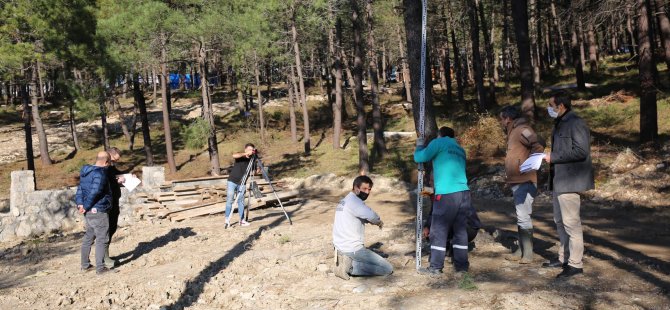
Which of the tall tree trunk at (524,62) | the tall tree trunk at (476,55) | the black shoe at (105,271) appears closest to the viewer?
the black shoe at (105,271)

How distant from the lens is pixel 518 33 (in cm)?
1816

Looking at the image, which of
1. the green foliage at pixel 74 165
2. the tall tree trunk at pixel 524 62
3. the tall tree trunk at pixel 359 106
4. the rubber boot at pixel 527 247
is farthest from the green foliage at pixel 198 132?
the rubber boot at pixel 527 247

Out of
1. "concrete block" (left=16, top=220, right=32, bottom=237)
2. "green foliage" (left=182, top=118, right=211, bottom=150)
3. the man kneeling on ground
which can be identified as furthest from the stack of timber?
the man kneeling on ground

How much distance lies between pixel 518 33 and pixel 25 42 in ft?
62.8

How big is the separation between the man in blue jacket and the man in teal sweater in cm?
511

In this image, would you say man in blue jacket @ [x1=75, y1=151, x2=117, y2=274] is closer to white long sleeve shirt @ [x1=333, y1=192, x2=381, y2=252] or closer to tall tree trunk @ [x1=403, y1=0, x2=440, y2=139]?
white long sleeve shirt @ [x1=333, y1=192, x2=381, y2=252]

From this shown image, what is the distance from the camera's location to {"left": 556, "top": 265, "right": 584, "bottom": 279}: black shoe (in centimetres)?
616

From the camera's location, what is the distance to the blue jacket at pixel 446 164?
21.7ft

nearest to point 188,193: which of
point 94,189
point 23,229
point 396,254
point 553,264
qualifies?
point 23,229

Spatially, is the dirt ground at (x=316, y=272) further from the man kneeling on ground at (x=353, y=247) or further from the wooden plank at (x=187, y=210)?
the wooden plank at (x=187, y=210)

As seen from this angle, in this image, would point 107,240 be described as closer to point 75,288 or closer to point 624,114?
point 75,288

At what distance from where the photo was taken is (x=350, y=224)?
7.09 metres

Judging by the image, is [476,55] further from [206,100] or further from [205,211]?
[205,211]

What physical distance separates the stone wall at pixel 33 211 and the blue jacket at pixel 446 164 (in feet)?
36.9
